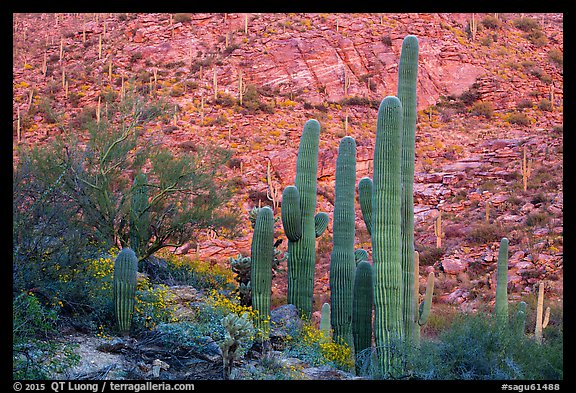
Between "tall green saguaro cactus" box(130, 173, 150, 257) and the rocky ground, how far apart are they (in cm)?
783

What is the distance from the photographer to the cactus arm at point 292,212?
11648mm

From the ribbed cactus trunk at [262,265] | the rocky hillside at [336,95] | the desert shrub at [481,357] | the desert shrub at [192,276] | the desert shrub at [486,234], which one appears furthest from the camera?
the rocky hillside at [336,95]

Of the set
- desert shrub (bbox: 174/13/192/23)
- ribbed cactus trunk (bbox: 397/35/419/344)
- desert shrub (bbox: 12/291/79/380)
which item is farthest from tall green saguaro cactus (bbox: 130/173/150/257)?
desert shrub (bbox: 174/13/192/23)

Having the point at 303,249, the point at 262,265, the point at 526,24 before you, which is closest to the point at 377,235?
the point at 262,265

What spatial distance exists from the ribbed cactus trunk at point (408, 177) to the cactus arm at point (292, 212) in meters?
2.06

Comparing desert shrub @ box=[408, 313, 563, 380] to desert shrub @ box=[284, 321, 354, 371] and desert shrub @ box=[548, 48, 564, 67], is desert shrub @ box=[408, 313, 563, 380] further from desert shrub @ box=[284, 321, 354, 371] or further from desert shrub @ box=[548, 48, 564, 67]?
desert shrub @ box=[548, 48, 564, 67]

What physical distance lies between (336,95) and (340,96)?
0.19 m

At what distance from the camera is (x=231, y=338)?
8.29m

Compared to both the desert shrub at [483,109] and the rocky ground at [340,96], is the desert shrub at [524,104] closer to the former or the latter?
the rocky ground at [340,96]

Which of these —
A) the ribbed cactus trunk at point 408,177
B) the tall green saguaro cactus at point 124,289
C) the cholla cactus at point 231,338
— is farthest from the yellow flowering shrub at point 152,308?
the ribbed cactus trunk at point 408,177

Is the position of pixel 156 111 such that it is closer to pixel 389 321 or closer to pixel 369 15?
pixel 389 321

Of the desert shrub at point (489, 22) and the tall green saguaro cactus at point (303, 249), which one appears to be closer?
the tall green saguaro cactus at point (303, 249)

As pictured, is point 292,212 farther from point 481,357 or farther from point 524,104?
point 524,104

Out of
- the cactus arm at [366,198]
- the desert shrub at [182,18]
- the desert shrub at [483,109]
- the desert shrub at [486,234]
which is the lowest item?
the desert shrub at [486,234]
